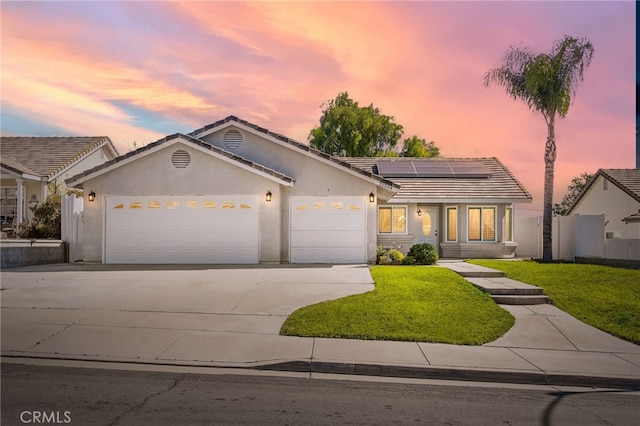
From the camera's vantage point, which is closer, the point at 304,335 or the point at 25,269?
the point at 304,335

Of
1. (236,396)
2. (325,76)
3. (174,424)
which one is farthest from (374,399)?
(325,76)

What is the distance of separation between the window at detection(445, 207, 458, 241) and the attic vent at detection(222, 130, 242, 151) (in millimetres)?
10339

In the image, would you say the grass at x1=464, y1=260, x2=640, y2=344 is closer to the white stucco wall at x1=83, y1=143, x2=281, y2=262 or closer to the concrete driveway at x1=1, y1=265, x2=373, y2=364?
the concrete driveway at x1=1, y1=265, x2=373, y2=364

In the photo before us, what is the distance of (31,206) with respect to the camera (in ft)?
77.8

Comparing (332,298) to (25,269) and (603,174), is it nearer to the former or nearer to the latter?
(25,269)

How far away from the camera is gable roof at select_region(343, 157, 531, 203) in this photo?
2133 centimetres

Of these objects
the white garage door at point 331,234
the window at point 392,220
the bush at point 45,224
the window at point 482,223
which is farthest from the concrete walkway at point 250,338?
the window at point 482,223

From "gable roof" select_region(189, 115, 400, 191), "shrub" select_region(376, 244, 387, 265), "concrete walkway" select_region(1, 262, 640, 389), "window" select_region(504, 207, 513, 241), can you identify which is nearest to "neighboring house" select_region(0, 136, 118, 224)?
"gable roof" select_region(189, 115, 400, 191)

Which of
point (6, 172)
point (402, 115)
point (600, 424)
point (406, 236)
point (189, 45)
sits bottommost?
point (600, 424)

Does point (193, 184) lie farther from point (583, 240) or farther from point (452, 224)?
point (583, 240)

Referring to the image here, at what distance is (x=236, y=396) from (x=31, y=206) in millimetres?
23088

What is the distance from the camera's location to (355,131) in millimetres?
41969

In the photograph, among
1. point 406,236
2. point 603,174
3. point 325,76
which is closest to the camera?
point 325,76

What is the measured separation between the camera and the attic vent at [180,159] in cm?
1661
